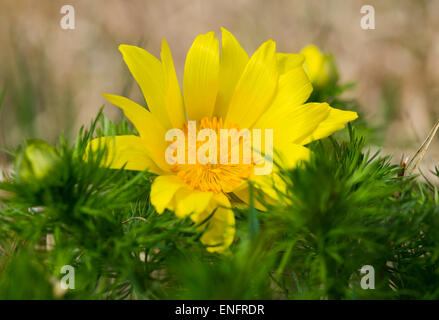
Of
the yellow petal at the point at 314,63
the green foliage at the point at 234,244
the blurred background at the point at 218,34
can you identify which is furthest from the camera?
the blurred background at the point at 218,34

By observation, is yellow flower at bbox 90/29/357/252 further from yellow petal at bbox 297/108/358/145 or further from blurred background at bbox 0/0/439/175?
blurred background at bbox 0/0/439/175

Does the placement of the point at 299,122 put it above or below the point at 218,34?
below

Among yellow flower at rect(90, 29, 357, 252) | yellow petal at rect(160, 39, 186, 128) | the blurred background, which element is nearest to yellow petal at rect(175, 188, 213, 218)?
yellow flower at rect(90, 29, 357, 252)

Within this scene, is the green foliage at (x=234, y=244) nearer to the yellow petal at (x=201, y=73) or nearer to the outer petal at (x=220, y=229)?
the outer petal at (x=220, y=229)

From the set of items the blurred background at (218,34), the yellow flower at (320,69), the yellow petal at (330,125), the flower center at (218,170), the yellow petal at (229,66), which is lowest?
the flower center at (218,170)

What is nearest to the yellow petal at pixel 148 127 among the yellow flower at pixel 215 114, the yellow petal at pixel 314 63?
the yellow flower at pixel 215 114

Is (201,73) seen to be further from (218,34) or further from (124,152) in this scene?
(218,34)

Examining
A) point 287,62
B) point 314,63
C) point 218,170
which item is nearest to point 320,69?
point 314,63
